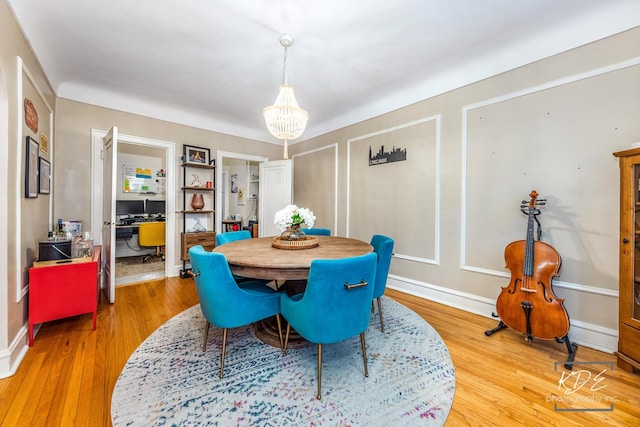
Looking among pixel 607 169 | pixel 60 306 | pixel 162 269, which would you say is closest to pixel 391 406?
pixel 607 169

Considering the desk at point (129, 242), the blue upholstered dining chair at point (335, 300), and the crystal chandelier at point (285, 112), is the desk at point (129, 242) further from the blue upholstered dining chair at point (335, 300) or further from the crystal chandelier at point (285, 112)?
the blue upholstered dining chair at point (335, 300)

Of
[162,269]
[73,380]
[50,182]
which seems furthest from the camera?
[162,269]

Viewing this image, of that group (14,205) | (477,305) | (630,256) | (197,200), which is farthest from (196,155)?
(630,256)

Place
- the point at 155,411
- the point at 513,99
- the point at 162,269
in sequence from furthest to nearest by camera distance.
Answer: the point at 162,269
the point at 513,99
the point at 155,411

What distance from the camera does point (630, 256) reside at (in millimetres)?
1654

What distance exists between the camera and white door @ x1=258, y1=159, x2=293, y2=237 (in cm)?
455

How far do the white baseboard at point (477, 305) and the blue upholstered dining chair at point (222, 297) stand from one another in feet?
6.84

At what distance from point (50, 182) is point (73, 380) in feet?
7.74

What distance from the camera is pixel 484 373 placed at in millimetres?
1705

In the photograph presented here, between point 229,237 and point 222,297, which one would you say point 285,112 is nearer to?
point 229,237

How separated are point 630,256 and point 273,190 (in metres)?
4.28

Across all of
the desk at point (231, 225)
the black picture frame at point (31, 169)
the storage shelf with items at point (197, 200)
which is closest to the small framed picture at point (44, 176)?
the black picture frame at point (31, 169)

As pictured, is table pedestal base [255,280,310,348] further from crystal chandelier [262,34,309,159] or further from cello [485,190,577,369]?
cello [485,190,577,369]

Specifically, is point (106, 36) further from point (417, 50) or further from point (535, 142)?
point (535, 142)
